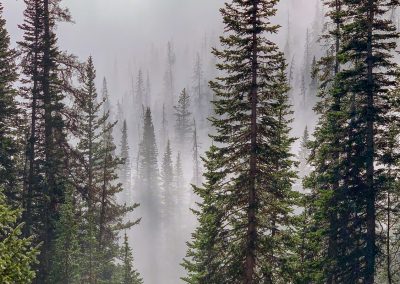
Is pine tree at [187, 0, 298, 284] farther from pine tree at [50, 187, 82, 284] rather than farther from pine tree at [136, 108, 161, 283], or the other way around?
pine tree at [136, 108, 161, 283]

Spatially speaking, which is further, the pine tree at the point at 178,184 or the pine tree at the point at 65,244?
the pine tree at the point at 178,184

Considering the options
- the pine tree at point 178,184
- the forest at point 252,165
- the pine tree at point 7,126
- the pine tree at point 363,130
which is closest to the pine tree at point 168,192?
the pine tree at point 178,184

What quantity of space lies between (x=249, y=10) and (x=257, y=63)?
188cm

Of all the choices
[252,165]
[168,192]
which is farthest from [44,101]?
[168,192]

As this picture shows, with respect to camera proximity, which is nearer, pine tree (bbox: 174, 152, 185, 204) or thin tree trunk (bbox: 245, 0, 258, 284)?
thin tree trunk (bbox: 245, 0, 258, 284)

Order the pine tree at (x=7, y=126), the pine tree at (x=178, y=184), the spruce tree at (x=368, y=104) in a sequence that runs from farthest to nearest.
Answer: the pine tree at (x=178, y=184) < the pine tree at (x=7, y=126) < the spruce tree at (x=368, y=104)

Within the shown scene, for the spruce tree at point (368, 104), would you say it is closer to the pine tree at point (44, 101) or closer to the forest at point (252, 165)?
the forest at point (252, 165)

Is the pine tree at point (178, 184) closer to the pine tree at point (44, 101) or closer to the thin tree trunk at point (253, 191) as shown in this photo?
the pine tree at point (44, 101)

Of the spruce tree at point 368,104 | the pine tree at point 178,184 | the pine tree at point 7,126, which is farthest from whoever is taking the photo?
the pine tree at point 178,184

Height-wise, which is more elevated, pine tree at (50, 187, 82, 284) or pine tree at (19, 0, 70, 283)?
pine tree at (19, 0, 70, 283)

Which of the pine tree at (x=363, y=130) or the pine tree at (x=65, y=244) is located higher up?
the pine tree at (x=363, y=130)

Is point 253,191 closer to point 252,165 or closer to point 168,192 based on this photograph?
point 252,165

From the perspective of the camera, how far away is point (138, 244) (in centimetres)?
8875

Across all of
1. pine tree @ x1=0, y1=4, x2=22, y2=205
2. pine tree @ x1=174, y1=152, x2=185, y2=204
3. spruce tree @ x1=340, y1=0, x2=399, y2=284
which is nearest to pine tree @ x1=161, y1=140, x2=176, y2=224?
pine tree @ x1=174, y1=152, x2=185, y2=204
